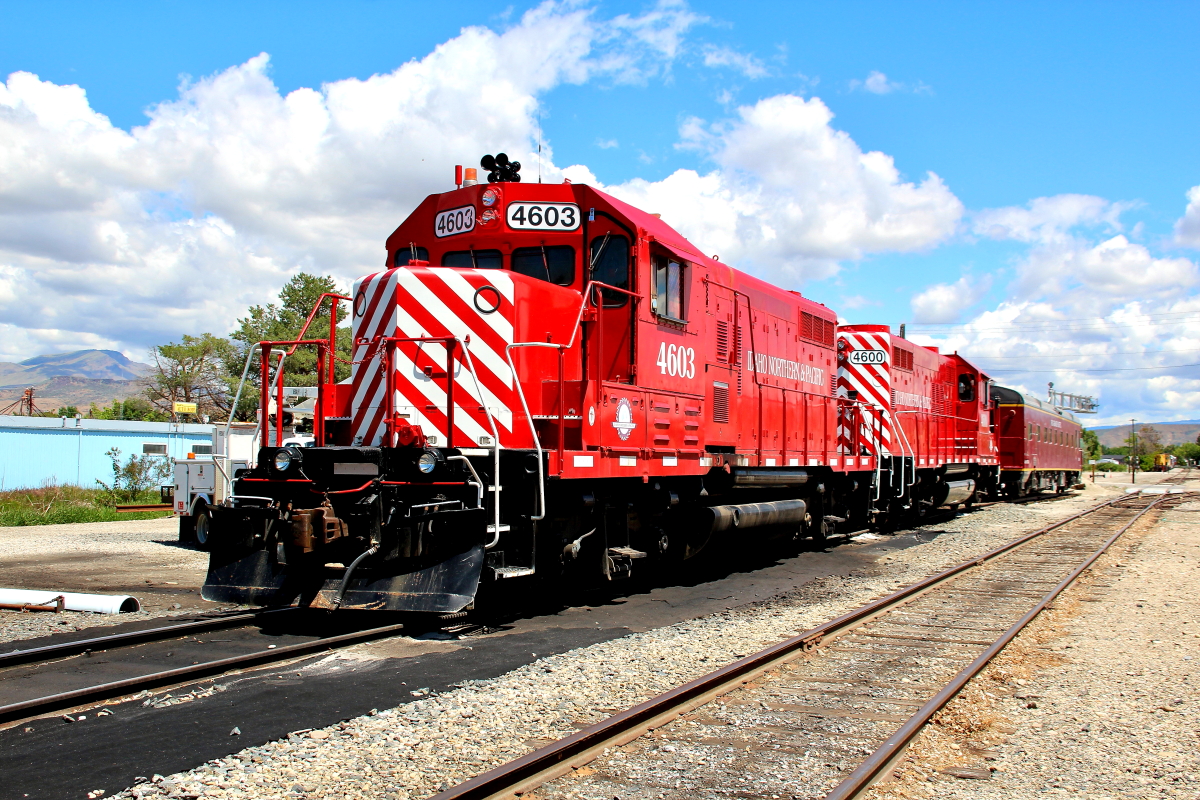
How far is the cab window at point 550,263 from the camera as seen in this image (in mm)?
8266

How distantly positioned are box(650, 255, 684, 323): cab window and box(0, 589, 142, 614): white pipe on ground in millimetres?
5542

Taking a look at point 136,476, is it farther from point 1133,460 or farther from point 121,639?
point 1133,460

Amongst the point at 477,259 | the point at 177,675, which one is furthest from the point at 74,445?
the point at 177,675

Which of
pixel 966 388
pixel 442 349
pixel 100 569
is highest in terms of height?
pixel 966 388

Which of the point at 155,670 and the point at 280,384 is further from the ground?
the point at 280,384

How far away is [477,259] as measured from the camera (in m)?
8.38

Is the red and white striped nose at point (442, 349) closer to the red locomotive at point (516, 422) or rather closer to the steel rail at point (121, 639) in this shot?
the red locomotive at point (516, 422)

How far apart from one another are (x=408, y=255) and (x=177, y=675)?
4.62 m

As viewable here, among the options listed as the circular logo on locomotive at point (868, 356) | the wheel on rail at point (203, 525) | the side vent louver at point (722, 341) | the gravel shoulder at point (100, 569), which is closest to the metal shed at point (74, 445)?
the gravel shoulder at point (100, 569)

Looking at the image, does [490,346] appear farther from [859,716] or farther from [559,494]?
[859,716]

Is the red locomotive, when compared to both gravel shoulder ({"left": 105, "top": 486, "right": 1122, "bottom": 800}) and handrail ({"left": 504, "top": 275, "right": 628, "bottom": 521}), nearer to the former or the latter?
handrail ({"left": 504, "top": 275, "right": 628, "bottom": 521})

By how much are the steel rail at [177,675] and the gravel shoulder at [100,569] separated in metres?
2.21

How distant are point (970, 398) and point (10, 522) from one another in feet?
75.8

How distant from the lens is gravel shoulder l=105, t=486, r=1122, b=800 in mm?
3777
